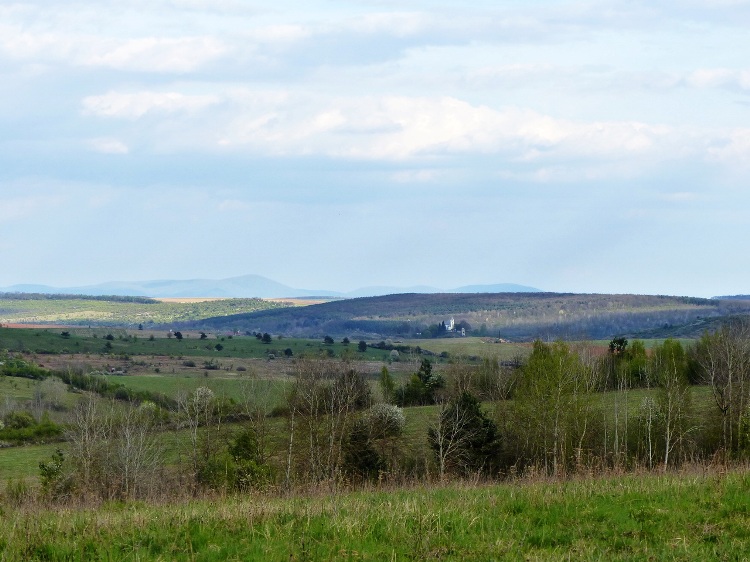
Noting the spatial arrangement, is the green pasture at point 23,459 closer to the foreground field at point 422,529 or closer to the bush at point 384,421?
the bush at point 384,421

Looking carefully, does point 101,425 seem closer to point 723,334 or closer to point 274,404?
point 274,404

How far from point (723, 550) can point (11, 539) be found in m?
7.94

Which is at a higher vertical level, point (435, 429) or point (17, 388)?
point (435, 429)

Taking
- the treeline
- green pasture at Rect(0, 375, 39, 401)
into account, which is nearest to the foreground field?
the treeline

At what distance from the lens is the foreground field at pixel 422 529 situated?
9.43 meters

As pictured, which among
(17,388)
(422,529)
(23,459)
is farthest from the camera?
(17,388)

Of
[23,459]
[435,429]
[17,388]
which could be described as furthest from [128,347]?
[435,429]

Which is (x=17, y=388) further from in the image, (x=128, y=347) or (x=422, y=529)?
(x=422, y=529)

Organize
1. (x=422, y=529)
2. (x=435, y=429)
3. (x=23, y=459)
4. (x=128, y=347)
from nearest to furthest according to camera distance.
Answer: (x=422, y=529), (x=435, y=429), (x=23, y=459), (x=128, y=347)

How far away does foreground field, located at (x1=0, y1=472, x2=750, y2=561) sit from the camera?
9.43 m

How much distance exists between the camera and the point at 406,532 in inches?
404

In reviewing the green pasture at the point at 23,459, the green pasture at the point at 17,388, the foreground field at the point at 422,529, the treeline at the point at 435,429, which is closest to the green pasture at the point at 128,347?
the green pasture at the point at 17,388

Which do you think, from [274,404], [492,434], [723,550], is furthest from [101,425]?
[723,550]

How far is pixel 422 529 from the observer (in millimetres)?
10422
